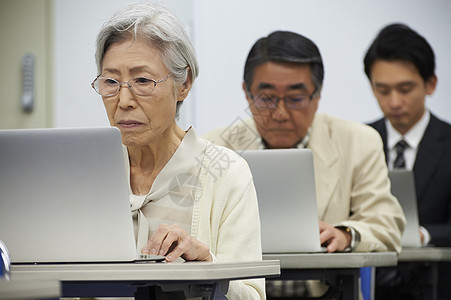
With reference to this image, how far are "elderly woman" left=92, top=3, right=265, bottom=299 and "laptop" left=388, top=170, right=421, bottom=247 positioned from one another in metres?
1.44

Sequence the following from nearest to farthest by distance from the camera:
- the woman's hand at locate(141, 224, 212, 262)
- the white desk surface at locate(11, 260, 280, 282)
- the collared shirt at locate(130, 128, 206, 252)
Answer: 1. the white desk surface at locate(11, 260, 280, 282)
2. the woman's hand at locate(141, 224, 212, 262)
3. the collared shirt at locate(130, 128, 206, 252)

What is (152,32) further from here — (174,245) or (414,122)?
(414,122)

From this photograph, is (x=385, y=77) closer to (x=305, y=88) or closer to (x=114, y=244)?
(x=305, y=88)

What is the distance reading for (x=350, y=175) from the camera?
2836 millimetres

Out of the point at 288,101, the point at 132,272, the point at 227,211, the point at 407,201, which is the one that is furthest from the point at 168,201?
the point at 407,201

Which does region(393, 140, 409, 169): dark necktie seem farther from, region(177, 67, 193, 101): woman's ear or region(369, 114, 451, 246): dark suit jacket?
region(177, 67, 193, 101): woman's ear

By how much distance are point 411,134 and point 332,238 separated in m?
1.87

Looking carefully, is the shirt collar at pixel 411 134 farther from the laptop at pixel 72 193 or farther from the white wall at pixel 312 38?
the laptop at pixel 72 193

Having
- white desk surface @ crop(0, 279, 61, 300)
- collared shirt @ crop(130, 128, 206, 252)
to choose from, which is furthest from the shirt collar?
white desk surface @ crop(0, 279, 61, 300)

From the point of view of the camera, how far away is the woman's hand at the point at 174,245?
1.42 m

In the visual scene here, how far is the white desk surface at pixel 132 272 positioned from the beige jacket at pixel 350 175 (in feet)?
4.70

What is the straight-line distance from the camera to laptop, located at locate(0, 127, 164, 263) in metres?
1.30

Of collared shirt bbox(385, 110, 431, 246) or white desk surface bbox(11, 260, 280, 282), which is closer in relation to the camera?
white desk surface bbox(11, 260, 280, 282)

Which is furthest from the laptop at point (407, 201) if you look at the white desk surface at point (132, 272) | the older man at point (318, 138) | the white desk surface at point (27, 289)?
the white desk surface at point (27, 289)
